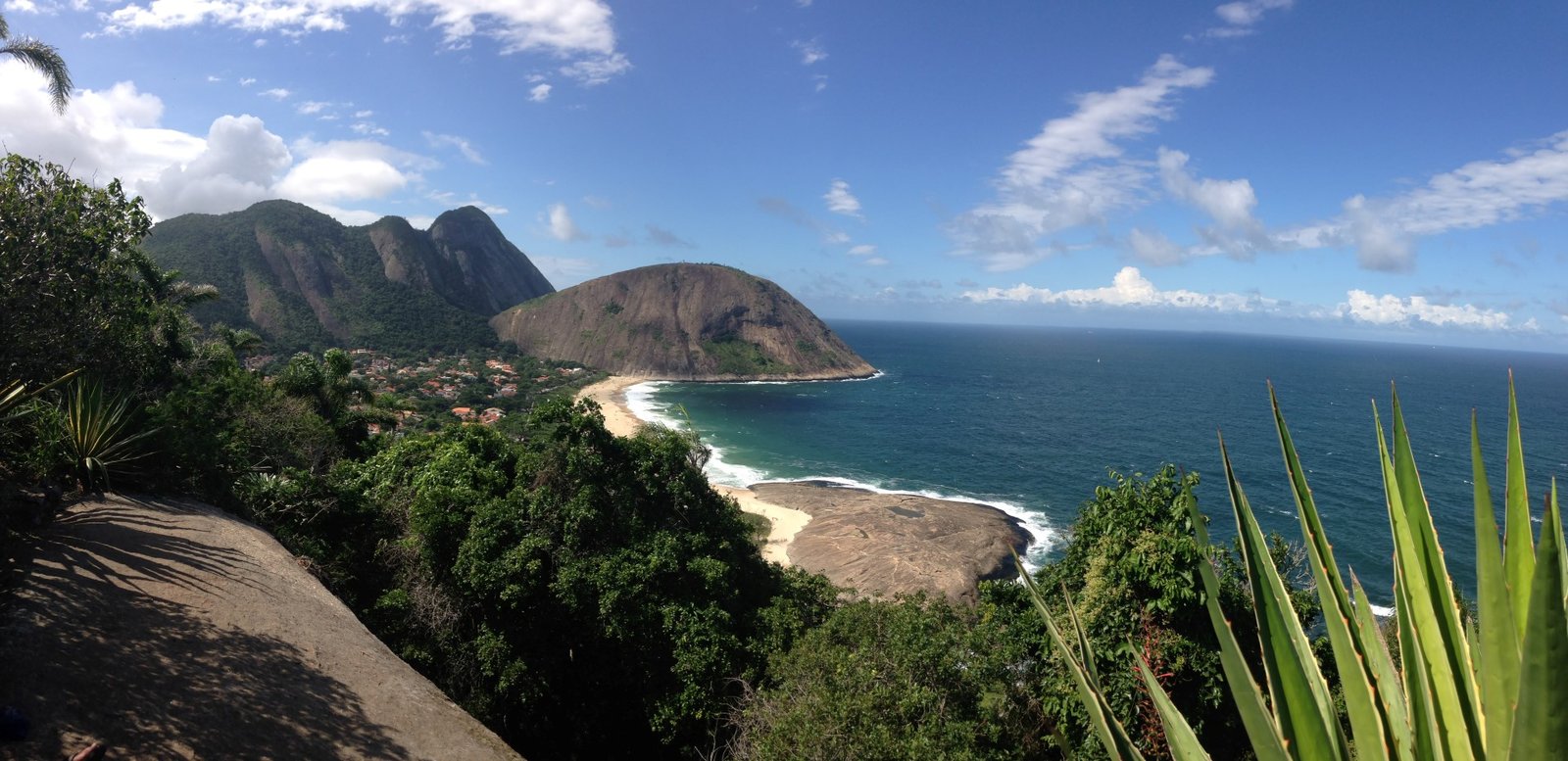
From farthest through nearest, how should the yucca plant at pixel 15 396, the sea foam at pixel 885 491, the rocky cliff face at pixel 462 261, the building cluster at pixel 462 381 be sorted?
the rocky cliff face at pixel 462 261
the building cluster at pixel 462 381
the sea foam at pixel 885 491
the yucca plant at pixel 15 396

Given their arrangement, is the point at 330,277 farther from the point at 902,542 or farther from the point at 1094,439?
the point at 902,542

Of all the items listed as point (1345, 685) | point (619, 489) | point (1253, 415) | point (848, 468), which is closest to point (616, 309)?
point (848, 468)

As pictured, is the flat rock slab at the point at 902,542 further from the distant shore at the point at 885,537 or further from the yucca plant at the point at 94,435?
the yucca plant at the point at 94,435

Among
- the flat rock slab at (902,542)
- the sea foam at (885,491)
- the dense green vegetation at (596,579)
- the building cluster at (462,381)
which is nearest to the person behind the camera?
the dense green vegetation at (596,579)

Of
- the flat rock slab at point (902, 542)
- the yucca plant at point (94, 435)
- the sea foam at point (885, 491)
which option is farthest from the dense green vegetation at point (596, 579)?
the sea foam at point (885, 491)

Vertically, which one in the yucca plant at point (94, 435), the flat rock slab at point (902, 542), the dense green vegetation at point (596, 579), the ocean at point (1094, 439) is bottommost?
the flat rock slab at point (902, 542)

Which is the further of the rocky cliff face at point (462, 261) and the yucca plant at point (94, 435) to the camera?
the rocky cliff face at point (462, 261)

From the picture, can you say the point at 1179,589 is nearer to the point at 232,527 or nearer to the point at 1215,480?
the point at 232,527
